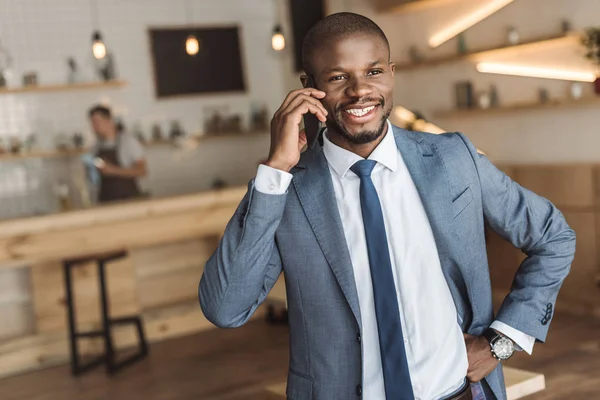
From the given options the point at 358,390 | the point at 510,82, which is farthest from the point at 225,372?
the point at 358,390

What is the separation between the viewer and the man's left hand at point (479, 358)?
161 centimetres

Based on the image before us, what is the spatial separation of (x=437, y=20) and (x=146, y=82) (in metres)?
3.13

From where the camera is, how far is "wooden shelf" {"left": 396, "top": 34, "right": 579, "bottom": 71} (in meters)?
5.48

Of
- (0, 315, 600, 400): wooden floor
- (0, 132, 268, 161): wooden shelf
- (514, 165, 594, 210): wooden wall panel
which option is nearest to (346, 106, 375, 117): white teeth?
(0, 315, 600, 400): wooden floor

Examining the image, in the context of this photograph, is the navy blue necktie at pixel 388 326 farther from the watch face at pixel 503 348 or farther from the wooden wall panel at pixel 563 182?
the wooden wall panel at pixel 563 182

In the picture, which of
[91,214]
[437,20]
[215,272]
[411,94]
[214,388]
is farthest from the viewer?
[411,94]

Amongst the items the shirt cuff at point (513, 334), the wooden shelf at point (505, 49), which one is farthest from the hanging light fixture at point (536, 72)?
the shirt cuff at point (513, 334)

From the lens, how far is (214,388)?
4727 mm

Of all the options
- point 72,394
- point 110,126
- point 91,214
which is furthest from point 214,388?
point 110,126

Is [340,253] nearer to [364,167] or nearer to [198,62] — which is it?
[364,167]

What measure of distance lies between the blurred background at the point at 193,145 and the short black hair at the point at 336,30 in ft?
10.3

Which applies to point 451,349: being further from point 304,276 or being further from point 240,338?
point 240,338

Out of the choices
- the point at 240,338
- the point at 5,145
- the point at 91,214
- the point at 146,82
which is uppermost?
the point at 146,82

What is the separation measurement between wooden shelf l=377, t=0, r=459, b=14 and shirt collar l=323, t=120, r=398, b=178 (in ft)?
16.7
